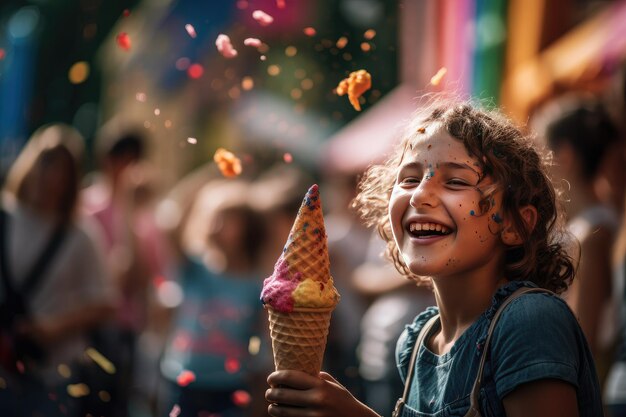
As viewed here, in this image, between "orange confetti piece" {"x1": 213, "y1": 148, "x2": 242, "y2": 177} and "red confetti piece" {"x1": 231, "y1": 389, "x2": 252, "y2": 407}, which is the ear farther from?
"red confetti piece" {"x1": 231, "y1": 389, "x2": 252, "y2": 407}

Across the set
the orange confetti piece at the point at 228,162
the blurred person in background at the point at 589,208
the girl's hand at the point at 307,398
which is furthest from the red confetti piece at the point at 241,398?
the girl's hand at the point at 307,398

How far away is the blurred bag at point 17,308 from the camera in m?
5.16

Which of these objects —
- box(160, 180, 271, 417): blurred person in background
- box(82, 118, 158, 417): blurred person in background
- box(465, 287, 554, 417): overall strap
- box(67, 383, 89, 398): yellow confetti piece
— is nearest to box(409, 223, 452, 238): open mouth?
box(465, 287, 554, 417): overall strap

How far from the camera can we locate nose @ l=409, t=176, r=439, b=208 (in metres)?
2.58

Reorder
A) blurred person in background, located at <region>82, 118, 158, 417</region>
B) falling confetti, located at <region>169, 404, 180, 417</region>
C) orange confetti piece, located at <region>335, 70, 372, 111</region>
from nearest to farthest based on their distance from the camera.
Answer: orange confetti piece, located at <region>335, 70, 372, 111</region> → falling confetti, located at <region>169, 404, 180, 417</region> → blurred person in background, located at <region>82, 118, 158, 417</region>

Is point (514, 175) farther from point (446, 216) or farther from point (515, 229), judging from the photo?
point (446, 216)

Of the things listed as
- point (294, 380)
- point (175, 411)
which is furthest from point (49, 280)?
point (294, 380)

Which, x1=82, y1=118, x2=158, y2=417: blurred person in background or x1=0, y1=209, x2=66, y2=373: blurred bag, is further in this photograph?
x1=82, y1=118, x2=158, y2=417: blurred person in background

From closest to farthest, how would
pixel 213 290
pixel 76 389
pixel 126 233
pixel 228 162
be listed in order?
pixel 228 162
pixel 76 389
pixel 213 290
pixel 126 233

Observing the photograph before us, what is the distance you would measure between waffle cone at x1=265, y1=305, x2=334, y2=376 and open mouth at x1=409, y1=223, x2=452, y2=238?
12.8 inches

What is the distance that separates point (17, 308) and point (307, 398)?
3289mm

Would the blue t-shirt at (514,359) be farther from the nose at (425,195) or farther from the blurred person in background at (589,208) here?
the blurred person in background at (589,208)

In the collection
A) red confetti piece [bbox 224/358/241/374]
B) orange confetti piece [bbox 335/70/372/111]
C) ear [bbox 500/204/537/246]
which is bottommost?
red confetti piece [bbox 224/358/241/374]

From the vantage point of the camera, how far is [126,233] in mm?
7277
